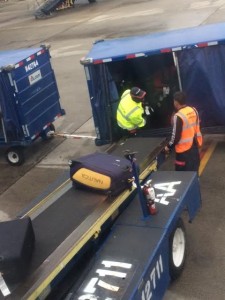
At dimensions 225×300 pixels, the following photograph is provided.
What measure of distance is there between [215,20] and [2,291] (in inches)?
798

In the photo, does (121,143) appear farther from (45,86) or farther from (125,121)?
(45,86)

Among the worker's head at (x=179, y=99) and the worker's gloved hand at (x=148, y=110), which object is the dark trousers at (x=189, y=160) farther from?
the worker's gloved hand at (x=148, y=110)

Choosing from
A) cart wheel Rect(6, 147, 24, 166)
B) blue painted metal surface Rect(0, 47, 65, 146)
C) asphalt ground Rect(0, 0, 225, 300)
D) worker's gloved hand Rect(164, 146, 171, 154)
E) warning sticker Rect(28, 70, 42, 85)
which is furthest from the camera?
cart wheel Rect(6, 147, 24, 166)

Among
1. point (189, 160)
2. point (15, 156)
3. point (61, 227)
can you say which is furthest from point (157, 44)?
point (61, 227)

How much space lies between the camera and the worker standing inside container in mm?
8219

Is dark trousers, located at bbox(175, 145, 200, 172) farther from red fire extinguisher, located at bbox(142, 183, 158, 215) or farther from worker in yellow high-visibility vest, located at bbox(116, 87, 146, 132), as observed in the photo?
red fire extinguisher, located at bbox(142, 183, 158, 215)

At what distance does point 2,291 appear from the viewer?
4.20 metres

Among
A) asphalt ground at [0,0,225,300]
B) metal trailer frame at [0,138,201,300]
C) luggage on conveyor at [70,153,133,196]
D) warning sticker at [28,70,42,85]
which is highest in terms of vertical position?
warning sticker at [28,70,42,85]

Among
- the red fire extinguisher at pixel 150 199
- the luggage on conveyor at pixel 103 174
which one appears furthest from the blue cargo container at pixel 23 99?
the red fire extinguisher at pixel 150 199

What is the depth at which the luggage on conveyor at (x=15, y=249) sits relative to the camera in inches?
172

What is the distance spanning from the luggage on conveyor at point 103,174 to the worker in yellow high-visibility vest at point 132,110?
2203mm

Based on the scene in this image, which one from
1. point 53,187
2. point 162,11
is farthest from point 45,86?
point 162,11

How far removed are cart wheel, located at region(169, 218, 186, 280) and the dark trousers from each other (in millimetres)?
1622

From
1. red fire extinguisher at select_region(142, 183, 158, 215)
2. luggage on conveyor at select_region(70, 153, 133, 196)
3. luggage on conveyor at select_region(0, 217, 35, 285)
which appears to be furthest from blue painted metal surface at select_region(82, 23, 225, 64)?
luggage on conveyor at select_region(0, 217, 35, 285)
